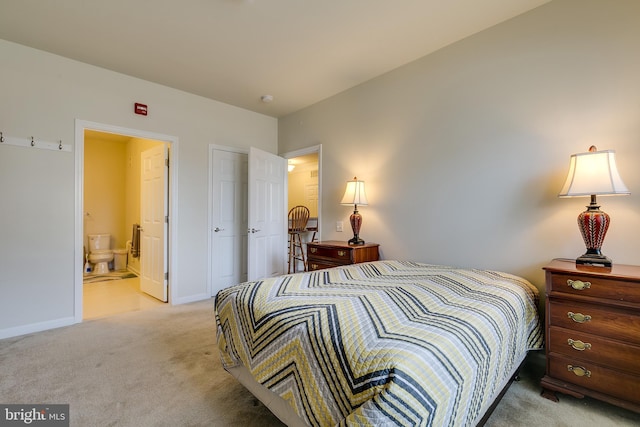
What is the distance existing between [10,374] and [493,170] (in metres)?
3.77

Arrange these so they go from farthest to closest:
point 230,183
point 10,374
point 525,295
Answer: point 230,183
point 10,374
point 525,295

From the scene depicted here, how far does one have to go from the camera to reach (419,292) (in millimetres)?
1536

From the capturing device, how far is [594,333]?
5.07 feet

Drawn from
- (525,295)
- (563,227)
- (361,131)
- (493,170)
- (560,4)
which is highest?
(560,4)

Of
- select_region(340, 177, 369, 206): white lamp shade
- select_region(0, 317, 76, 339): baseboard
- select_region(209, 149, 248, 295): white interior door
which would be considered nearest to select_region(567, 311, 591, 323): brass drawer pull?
select_region(340, 177, 369, 206): white lamp shade

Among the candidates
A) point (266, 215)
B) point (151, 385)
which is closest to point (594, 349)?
point (151, 385)

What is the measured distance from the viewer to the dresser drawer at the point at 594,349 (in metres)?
1.45

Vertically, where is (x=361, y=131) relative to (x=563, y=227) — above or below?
above

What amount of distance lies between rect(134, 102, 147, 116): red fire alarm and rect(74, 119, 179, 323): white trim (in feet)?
0.66

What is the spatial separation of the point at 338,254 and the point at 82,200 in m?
2.64

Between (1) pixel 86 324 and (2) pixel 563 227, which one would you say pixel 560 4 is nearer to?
(2) pixel 563 227

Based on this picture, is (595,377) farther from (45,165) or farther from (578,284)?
(45,165)

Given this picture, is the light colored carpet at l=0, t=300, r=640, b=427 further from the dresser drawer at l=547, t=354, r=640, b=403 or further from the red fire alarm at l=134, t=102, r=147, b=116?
the red fire alarm at l=134, t=102, r=147, b=116

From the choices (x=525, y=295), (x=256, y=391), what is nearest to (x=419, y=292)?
(x=525, y=295)
